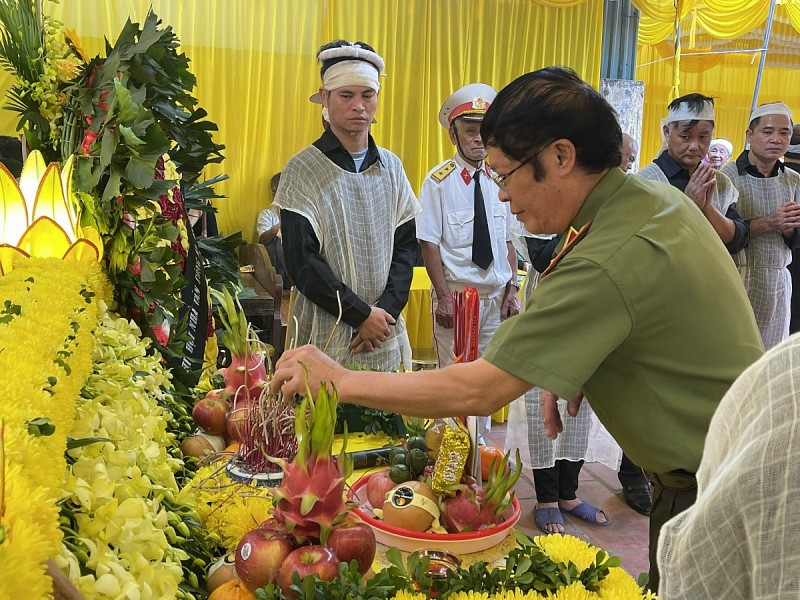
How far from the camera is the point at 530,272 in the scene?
3.06 metres

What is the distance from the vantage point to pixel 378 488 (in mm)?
1407

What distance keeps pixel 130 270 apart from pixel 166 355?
0.77 ft

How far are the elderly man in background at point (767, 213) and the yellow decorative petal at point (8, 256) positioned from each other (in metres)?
3.42

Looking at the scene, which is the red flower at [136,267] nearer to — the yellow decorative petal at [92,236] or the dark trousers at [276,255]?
the yellow decorative petal at [92,236]

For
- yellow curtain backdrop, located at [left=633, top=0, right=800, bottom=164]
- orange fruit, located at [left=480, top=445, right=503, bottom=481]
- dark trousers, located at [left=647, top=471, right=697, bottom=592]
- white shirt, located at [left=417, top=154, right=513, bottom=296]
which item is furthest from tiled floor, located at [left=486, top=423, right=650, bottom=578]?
yellow curtain backdrop, located at [left=633, top=0, right=800, bottom=164]

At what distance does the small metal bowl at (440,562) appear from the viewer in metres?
1.10

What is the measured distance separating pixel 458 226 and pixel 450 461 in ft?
7.33

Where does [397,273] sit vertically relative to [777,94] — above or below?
below

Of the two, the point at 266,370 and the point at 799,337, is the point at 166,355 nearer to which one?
the point at 266,370

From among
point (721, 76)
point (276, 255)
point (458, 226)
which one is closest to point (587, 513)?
point (458, 226)

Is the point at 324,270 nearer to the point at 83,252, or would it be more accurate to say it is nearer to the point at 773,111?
the point at 83,252

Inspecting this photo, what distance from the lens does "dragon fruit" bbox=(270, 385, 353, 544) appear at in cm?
107

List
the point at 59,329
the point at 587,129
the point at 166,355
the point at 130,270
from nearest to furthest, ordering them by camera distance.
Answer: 1. the point at 59,329
2. the point at 587,129
3. the point at 130,270
4. the point at 166,355

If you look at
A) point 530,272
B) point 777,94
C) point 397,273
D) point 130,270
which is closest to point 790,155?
point 530,272
